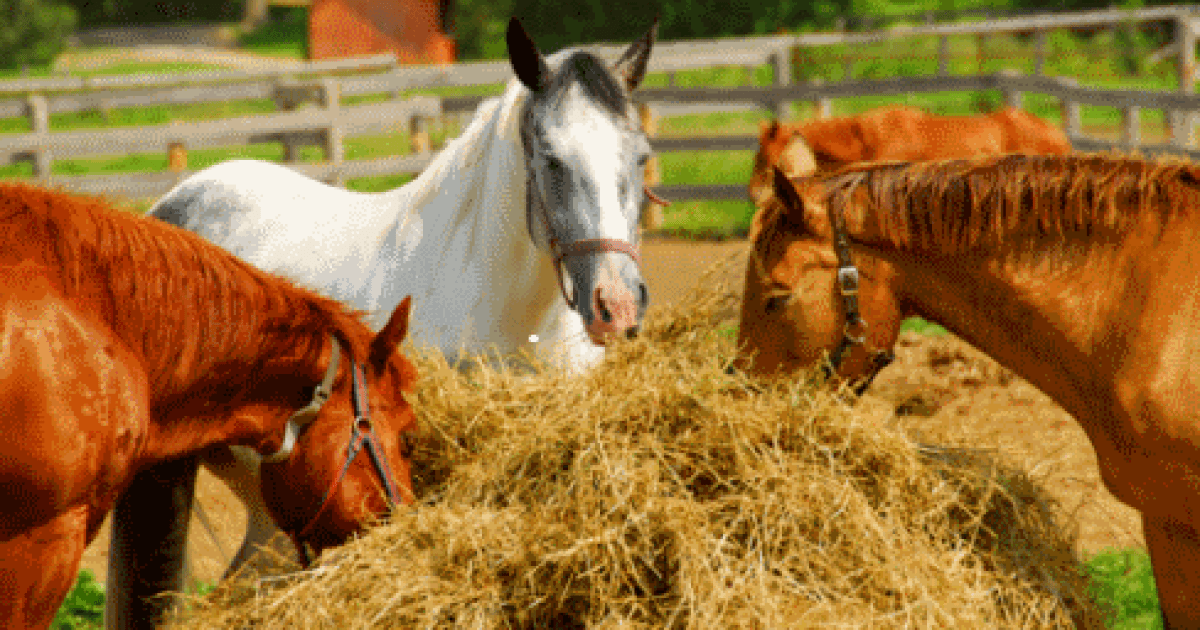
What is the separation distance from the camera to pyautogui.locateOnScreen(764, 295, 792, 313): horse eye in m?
3.20

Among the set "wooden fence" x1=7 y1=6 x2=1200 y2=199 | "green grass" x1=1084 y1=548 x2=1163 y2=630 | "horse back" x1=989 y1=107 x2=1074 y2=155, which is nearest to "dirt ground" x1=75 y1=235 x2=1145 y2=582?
"green grass" x1=1084 y1=548 x2=1163 y2=630

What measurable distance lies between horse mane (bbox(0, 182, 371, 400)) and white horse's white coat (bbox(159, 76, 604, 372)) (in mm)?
626

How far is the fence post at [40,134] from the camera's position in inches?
426

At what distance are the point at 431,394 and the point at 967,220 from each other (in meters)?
1.43

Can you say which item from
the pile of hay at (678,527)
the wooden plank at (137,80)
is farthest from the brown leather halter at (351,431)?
the wooden plank at (137,80)

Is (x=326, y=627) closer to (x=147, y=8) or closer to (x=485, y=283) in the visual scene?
Answer: (x=485, y=283)

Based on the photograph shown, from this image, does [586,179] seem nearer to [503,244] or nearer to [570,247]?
[570,247]

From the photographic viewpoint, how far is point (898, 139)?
29.7 feet

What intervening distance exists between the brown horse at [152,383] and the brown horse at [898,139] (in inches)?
244

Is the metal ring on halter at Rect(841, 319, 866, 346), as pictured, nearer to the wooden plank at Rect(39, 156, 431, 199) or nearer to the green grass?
the green grass

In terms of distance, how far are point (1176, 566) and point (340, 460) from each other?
2.05 metres

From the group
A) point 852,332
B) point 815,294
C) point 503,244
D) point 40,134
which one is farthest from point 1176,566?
point 40,134

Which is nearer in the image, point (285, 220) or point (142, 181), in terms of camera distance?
point (285, 220)

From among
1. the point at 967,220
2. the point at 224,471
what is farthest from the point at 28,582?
the point at 967,220
